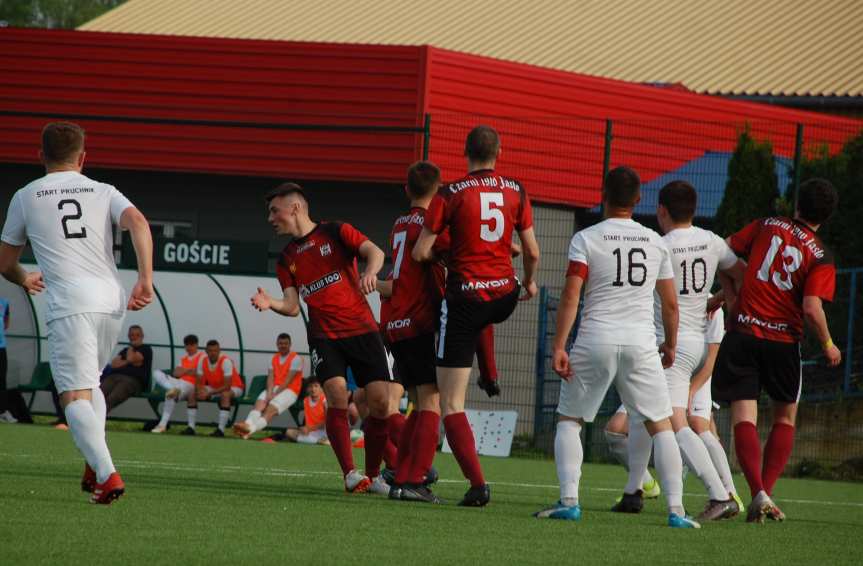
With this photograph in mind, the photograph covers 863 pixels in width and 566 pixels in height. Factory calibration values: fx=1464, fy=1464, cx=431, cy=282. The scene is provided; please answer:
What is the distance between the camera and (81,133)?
7.87m

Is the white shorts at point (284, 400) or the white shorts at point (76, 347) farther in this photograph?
the white shorts at point (284, 400)

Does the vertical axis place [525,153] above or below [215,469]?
above

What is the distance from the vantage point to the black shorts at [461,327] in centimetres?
860

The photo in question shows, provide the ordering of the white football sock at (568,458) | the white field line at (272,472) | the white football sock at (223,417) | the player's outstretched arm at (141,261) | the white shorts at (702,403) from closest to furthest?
the player's outstretched arm at (141,261)
the white football sock at (568,458)
the white shorts at (702,403)
the white field line at (272,472)
the white football sock at (223,417)

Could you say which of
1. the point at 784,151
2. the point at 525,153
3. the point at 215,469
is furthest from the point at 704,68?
the point at 215,469

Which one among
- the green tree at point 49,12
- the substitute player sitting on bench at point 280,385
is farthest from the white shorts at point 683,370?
the green tree at point 49,12

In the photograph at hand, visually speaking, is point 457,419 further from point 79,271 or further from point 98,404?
point 79,271

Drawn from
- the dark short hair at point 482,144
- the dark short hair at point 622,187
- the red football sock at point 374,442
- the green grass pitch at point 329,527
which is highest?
the dark short hair at point 482,144

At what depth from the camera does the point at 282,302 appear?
30.1ft

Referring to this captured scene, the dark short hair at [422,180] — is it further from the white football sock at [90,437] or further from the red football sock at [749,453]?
the white football sock at [90,437]

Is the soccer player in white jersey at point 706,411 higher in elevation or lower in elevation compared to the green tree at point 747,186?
lower

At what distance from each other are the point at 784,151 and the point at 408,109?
6.31m

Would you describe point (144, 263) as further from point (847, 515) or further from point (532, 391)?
point (532, 391)

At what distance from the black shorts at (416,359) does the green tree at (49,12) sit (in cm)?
5067
